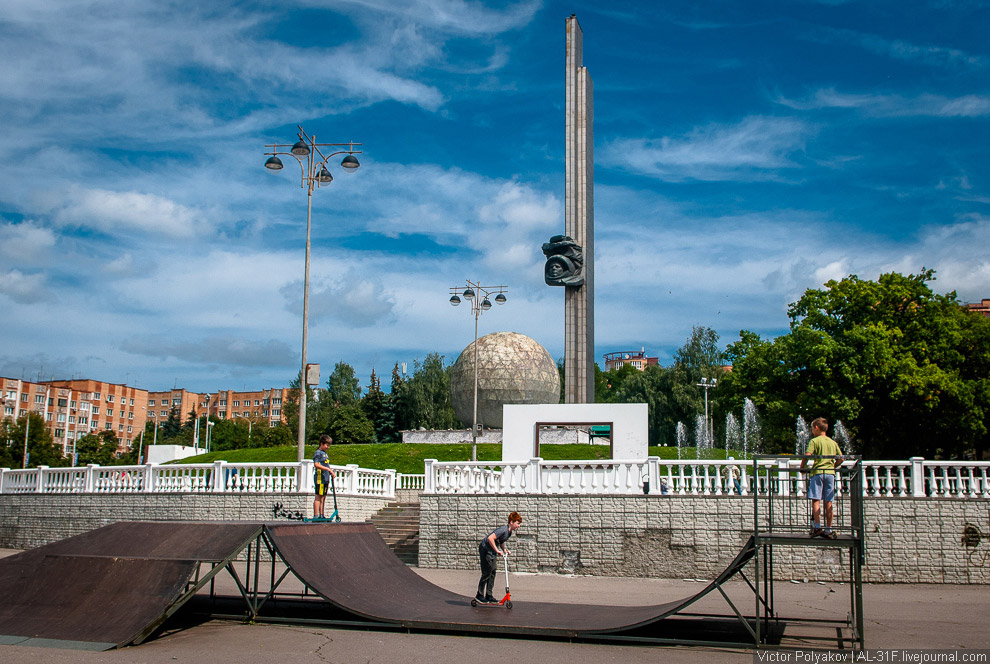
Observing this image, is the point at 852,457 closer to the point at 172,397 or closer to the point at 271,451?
the point at 271,451

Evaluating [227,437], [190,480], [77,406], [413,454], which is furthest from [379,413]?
[77,406]

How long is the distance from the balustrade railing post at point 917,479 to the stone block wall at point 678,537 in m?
0.16

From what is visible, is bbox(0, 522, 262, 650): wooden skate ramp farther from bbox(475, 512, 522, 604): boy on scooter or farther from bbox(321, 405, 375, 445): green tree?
bbox(321, 405, 375, 445): green tree

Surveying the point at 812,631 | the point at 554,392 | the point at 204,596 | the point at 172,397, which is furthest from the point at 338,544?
the point at 172,397

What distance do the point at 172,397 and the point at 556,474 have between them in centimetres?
12644

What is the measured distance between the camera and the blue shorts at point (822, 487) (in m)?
8.38

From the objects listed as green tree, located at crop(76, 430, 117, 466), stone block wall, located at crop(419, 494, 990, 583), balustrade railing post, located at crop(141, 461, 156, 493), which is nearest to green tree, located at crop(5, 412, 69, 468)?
green tree, located at crop(76, 430, 117, 466)

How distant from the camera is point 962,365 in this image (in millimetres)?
34938

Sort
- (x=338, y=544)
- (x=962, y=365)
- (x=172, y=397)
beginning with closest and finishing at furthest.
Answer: (x=338, y=544) → (x=962, y=365) → (x=172, y=397)

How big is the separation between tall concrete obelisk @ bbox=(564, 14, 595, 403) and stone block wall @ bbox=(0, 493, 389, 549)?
12.2 metres

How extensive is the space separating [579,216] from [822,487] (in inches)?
1009

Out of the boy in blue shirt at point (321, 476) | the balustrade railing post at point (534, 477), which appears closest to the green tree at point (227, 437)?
the balustrade railing post at point (534, 477)

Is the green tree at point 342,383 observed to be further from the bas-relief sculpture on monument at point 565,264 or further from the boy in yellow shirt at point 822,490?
the boy in yellow shirt at point 822,490

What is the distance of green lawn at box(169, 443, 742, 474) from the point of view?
35.3 m
